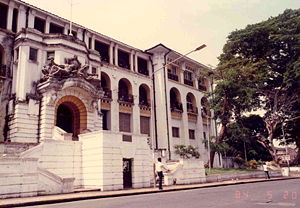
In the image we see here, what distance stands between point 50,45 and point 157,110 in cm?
1598

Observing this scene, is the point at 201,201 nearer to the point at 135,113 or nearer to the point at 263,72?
the point at 135,113

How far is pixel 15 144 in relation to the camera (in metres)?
17.4

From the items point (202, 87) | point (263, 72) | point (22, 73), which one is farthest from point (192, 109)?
point (22, 73)

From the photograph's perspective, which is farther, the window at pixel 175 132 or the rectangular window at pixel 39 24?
the window at pixel 175 132

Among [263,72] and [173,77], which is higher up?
[173,77]

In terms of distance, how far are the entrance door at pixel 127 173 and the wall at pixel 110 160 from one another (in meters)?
0.32

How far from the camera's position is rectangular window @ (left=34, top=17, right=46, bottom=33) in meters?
26.1

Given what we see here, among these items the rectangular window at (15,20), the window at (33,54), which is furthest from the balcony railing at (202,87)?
the rectangular window at (15,20)

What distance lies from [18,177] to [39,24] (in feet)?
57.5

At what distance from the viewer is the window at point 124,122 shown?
31.6m

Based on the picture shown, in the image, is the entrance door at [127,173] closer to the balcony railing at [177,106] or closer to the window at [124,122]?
the window at [124,122]

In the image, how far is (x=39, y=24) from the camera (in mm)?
26391

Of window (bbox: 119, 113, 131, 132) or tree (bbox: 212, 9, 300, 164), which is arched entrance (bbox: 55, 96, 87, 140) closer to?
window (bbox: 119, 113, 131, 132)

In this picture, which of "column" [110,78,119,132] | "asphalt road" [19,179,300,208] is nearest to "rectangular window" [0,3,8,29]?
"column" [110,78,119,132]
